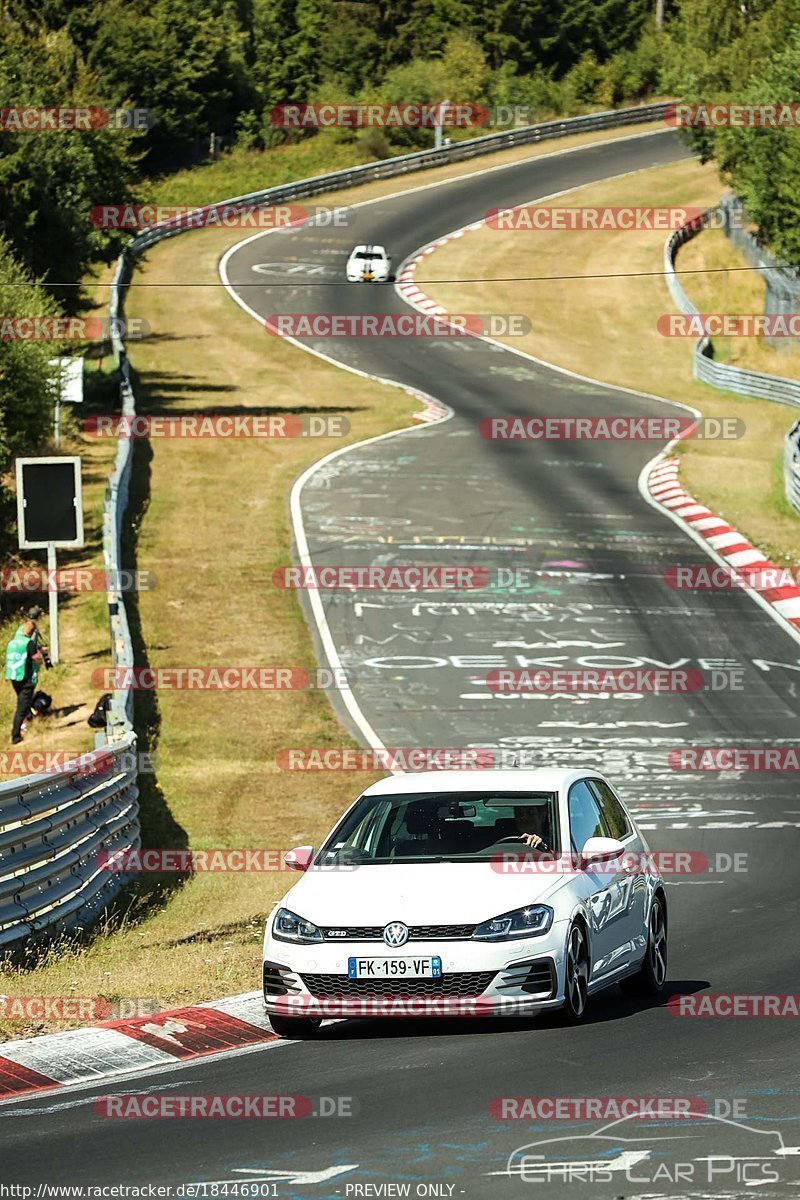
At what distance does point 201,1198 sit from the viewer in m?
7.25

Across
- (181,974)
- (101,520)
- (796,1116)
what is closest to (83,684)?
(101,520)

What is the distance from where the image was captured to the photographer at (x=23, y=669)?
25.5 meters

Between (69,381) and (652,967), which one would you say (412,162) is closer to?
(69,381)

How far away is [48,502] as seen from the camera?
2775cm

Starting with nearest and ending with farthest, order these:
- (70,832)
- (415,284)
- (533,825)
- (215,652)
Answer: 1. (533,825)
2. (70,832)
3. (215,652)
4. (415,284)

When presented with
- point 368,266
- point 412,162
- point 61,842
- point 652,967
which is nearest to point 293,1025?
point 652,967

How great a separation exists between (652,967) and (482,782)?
1641 mm

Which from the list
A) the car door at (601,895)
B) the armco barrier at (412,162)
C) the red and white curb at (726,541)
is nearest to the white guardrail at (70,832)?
the car door at (601,895)

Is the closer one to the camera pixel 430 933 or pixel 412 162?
pixel 430 933

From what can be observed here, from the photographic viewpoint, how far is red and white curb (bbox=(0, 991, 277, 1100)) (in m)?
9.76

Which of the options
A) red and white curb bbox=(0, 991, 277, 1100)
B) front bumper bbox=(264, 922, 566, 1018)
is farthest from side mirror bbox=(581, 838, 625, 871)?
red and white curb bbox=(0, 991, 277, 1100)

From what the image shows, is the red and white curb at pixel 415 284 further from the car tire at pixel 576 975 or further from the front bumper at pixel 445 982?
the front bumper at pixel 445 982

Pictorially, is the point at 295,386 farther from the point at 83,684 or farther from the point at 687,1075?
the point at 687,1075

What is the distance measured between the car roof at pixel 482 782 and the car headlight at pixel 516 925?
1.33 m
